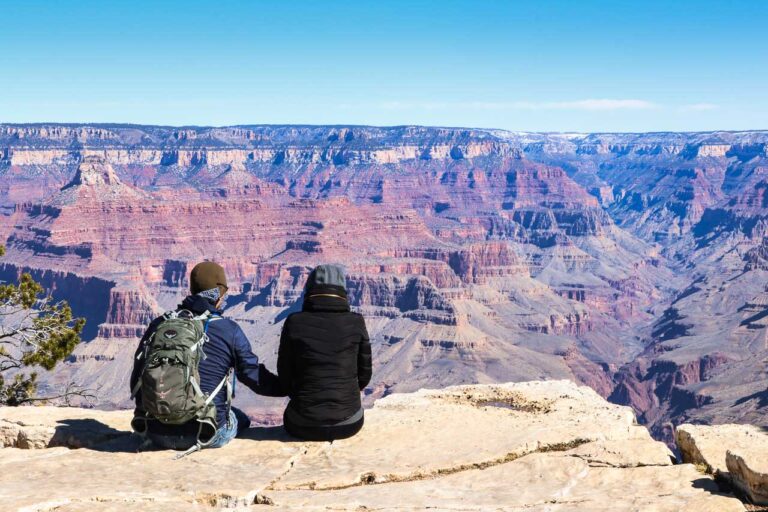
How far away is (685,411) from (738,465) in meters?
111

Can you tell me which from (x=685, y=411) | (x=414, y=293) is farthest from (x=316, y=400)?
(x=414, y=293)

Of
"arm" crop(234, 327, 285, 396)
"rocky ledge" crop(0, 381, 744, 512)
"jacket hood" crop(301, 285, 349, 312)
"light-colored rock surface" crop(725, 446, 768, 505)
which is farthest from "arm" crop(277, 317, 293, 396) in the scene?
"light-colored rock surface" crop(725, 446, 768, 505)

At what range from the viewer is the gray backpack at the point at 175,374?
1106 cm

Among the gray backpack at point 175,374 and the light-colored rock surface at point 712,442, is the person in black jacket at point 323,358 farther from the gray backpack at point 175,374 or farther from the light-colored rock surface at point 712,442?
the light-colored rock surface at point 712,442

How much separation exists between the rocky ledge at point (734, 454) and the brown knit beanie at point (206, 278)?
264 inches

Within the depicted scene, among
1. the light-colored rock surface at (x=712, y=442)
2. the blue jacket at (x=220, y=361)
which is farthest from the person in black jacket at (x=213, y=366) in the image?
the light-colored rock surface at (x=712, y=442)

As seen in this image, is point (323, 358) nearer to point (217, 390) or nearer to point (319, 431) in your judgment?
point (319, 431)

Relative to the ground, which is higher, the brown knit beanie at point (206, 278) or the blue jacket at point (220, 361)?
the brown knit beanie at point (206, 278)

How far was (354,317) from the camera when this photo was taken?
12047mm

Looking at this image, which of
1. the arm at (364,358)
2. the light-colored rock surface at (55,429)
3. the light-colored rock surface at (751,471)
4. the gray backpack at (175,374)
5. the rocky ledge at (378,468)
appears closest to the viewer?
the light-colored rock surface at (751,471)

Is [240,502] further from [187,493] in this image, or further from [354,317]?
[354,317]

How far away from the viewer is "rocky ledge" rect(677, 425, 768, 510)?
9.21m

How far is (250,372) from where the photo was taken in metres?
12.0

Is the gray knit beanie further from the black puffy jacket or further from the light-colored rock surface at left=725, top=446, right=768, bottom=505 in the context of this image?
the light-colored rock surface at left=725, top=446, right=768, bottom=505
